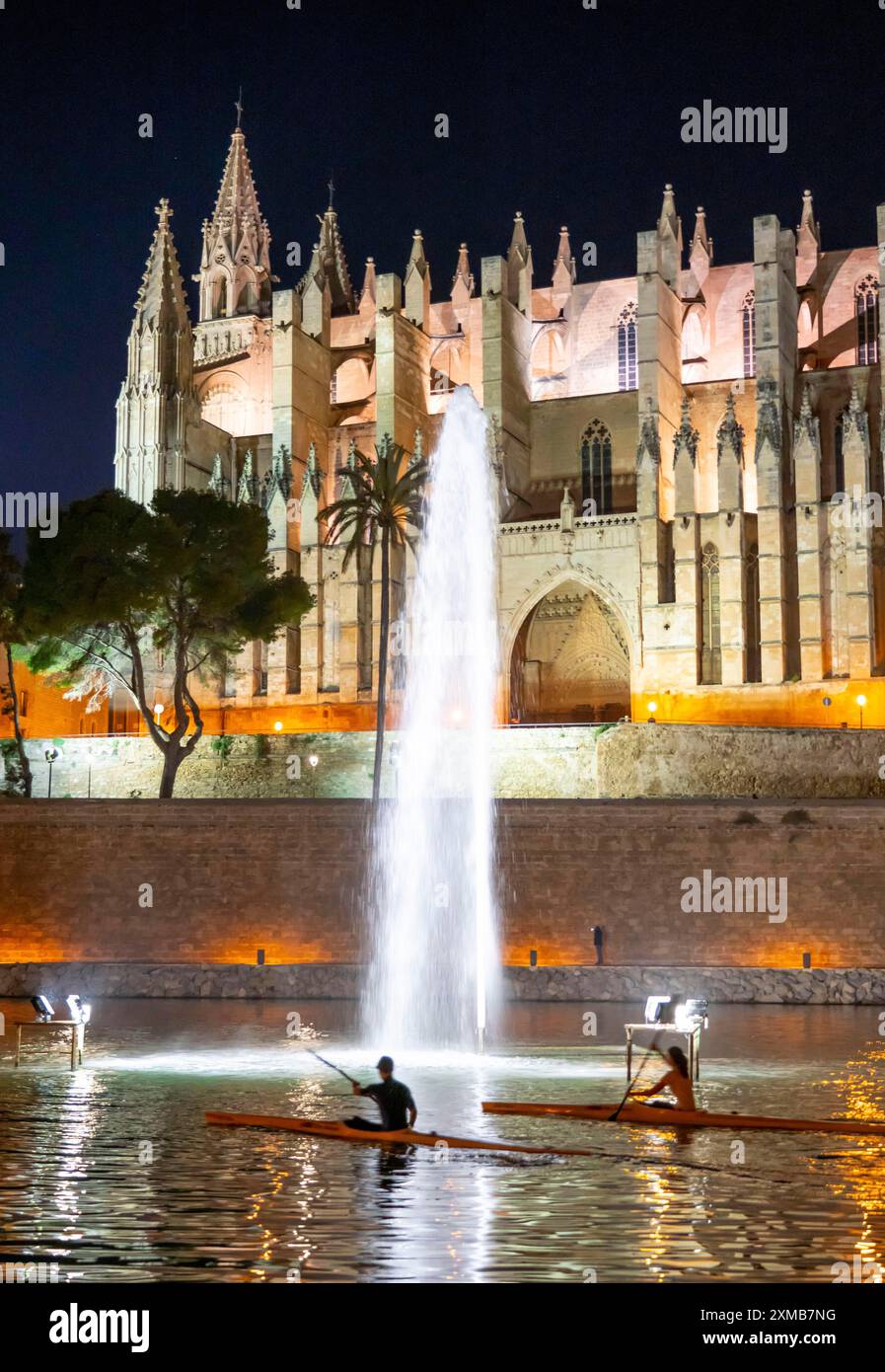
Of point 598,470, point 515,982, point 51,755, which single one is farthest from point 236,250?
point 515,982

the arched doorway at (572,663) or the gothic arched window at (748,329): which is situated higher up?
the gothic arched window at (748,329)

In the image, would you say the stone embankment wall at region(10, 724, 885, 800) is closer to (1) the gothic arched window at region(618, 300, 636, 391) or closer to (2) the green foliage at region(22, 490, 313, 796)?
(2) the green foliage at region(22, 490, 313, 796)

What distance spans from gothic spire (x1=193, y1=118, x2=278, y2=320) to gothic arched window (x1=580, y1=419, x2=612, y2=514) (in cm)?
2096

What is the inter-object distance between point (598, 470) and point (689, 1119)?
40121 millimetres

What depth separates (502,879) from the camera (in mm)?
29234

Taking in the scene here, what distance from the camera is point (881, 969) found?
26.1m

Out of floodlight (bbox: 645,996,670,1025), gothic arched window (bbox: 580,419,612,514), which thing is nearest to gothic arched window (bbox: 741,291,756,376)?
gothic arched window (bbox: 580,419,612,514)

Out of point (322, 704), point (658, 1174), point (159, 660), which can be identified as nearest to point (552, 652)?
point (322, 704)

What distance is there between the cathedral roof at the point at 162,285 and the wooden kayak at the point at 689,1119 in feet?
144

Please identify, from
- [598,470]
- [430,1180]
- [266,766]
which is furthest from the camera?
[598,470]

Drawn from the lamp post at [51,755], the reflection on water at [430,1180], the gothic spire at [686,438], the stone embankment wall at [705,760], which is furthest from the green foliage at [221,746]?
the reflection on water at [430,1180]

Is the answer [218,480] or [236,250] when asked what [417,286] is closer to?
[218,480]

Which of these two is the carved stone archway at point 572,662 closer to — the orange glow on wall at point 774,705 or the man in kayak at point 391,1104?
the orange glow on wall at point 774,705

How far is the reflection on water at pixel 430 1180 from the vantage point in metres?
8.34
